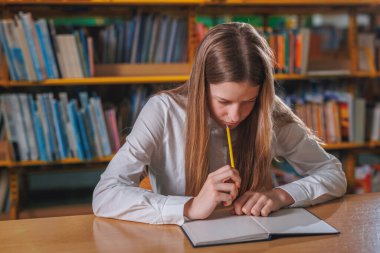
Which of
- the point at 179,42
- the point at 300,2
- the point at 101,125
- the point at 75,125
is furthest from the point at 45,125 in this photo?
the point at 300,2

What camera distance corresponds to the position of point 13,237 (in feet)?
3.44

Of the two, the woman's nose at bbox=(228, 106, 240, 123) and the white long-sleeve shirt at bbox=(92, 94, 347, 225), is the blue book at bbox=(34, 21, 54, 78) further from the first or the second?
the woman's nose at bbox=(228, 106, 240, 123)

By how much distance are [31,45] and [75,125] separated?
0.43m

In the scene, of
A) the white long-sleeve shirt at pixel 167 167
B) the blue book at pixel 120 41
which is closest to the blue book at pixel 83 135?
the blue book at pixel 120 41

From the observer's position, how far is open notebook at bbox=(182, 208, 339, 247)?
999 millimetres

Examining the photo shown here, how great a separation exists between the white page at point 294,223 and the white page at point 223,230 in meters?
0.03

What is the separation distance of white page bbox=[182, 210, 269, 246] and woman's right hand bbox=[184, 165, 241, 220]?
2cm

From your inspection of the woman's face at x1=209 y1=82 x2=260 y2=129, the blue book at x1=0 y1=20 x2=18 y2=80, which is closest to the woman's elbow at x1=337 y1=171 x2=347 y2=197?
the woman's face at x1=209 y1=82 x2=260 y2=129

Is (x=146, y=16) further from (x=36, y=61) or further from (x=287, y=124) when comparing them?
(x=287, y=124)

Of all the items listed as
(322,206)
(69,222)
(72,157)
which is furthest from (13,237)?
(72,157)

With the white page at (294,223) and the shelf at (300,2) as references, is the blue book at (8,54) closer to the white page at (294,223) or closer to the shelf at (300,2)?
the shelf at (300,2)

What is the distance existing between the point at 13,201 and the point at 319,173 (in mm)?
1715

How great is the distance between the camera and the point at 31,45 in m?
2.38

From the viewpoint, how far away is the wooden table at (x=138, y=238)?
0.97 metres
